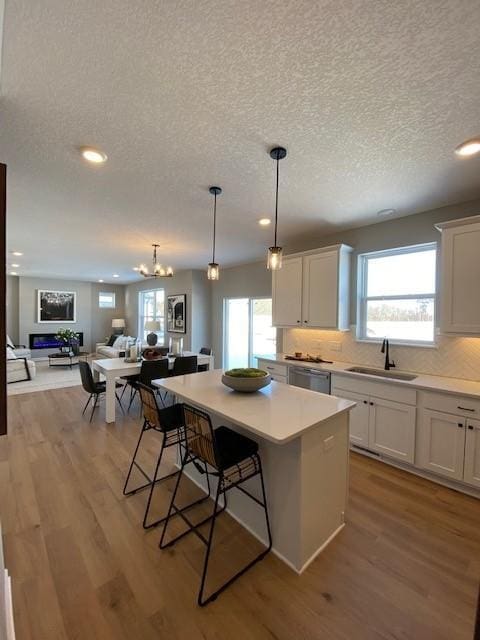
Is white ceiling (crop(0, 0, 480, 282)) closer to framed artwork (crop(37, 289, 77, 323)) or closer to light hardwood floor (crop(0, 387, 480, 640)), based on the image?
light hardwood floor (crop(0, 387, 480, 640))

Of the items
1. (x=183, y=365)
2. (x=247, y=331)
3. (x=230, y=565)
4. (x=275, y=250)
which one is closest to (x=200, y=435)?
(x=230, y=565)

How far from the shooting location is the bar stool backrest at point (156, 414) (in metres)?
2.13

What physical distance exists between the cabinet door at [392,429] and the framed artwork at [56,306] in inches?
386

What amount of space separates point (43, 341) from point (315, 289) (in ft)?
29.9

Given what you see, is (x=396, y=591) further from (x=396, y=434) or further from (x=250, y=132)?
(x=250, y=132)

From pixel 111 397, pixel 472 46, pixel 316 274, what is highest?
pixel 472 46

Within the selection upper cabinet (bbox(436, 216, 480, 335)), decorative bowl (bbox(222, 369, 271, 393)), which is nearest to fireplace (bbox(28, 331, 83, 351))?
decorative bowl (bbox(222, 369, 271, 393))

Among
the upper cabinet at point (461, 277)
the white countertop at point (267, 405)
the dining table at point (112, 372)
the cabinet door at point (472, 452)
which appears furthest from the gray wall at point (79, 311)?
the cabinet door at point (472, 452)

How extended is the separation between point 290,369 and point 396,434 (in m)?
1.41

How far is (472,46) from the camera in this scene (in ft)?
3.82

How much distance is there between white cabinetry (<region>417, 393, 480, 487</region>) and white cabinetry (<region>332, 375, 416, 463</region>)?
0.09m

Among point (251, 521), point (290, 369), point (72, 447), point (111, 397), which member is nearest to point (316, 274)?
point (290, 369)

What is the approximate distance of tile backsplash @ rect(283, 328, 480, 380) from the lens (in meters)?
2.74

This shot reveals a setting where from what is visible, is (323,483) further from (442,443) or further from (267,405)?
(442,443)
